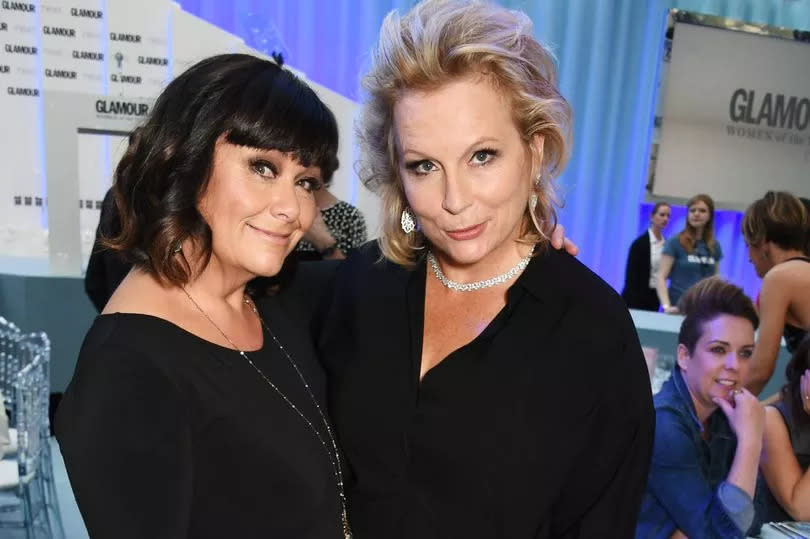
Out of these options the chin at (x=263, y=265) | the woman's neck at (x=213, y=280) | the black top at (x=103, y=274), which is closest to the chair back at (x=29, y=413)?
the black top at (x=103, y=274)

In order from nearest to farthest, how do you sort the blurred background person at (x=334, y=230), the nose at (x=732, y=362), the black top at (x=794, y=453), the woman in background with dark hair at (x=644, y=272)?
the nose at (x=732, y=362) → the black top at (x=794, y=453) → the blurred background person at (x=334, y=230) → the woman in background with dark hair at (x=644, y=272)

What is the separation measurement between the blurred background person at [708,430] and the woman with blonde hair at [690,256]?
11.1ft

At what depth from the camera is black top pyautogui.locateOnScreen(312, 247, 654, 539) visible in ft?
3.86

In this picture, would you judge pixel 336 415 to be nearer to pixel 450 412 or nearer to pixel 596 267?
pixel 450 412

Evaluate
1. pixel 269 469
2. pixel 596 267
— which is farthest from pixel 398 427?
pixel 596 267

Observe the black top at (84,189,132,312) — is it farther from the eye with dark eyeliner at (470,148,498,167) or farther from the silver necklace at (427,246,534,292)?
the eye with dark eyeliner at (470,148,498,167)

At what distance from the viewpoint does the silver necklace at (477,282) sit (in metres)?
1.34

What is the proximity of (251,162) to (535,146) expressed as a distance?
499 millimetres

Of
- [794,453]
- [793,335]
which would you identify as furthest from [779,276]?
[794,453]

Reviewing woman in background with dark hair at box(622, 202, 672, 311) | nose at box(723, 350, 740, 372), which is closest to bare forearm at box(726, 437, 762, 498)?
nose at box(723, 350, 740, 372)

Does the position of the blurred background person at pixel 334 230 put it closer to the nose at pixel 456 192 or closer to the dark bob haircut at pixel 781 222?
the dark bob haircut at pixel 781 222

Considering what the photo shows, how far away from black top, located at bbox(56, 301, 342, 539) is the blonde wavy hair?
0.53 meters

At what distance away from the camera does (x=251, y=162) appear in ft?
3.96

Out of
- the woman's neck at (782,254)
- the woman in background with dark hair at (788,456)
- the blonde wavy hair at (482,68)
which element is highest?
the blonde wavy hair at (482,68)
